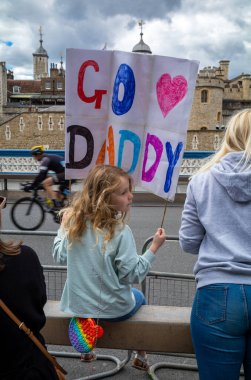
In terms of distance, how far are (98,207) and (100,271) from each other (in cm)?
36

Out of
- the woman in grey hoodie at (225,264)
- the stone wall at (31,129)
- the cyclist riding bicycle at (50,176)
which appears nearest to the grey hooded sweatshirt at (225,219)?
the woman in grey hoodie at (225,264)

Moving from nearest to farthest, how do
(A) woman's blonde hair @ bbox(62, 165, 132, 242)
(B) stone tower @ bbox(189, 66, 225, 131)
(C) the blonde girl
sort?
(C) the blonde girl
(A) woman's blonde hair @ bbox(62, 165, 132, 242)
(B) stone tower @ bbox(189, 66, 225, 131)

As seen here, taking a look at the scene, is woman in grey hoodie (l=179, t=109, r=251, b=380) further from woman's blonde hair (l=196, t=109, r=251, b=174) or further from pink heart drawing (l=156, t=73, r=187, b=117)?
pink heart drawing (l=156, t=73, r=187, b=117)

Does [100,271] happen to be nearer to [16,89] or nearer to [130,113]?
[130,113]

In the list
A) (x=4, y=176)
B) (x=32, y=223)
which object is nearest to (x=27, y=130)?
(x=4, y=176)

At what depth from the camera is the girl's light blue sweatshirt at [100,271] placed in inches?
94.3

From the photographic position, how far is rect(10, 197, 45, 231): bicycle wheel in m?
8.66

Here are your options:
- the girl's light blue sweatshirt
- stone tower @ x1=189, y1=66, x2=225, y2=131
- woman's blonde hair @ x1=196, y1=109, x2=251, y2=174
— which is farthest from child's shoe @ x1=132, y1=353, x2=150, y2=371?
stone tower @ x1=189, y1=66, x2=225, y2=131

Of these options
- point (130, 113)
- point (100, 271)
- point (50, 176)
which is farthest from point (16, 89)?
point (100, 271)

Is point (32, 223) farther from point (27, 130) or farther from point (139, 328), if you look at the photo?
point (27, 130)

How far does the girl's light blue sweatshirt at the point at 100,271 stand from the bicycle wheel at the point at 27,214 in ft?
20.3

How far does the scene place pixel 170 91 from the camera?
3.31 meters

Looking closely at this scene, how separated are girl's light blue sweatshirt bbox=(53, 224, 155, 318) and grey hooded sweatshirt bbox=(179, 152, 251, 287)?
51 centimetres

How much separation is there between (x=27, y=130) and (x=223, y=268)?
205 ft
